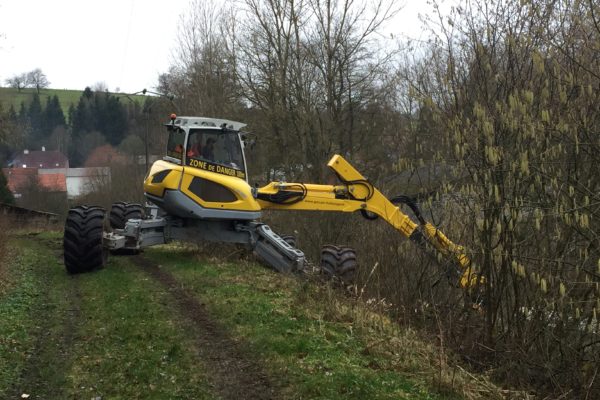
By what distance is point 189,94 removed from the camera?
104ft

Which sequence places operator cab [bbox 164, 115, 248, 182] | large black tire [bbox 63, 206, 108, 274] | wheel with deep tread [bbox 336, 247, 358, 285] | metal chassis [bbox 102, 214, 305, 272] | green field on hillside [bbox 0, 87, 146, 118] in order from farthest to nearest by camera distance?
1. green field on hillside [bbox 0, 87, 146, 118]
2. operator cab [bbox 164, 115, 248, 182]
3. metal chassis [bbox 102, 214, 305, 272]
4. large black tire [bbox 63, 206, 108, 274]
5. wheel with deep tread [bbox 336, 247, 358, 285]

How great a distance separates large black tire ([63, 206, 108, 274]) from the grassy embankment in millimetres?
915

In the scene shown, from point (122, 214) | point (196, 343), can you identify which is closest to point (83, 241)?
point (122, 214)

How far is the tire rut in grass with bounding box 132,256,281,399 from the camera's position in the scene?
226 inches

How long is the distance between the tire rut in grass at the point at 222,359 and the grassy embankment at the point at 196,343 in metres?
0.06

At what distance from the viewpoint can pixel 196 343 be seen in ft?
23.6

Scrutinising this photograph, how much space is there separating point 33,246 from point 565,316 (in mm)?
17494

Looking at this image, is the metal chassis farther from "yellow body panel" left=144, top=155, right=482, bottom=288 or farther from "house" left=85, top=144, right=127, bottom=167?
"house" left=85, top=144, right=127, bottom=167

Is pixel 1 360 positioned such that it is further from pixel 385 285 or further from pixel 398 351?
pixel 385 285

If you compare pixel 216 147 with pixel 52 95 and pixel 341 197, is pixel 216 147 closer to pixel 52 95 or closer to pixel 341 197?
pixel 341 197

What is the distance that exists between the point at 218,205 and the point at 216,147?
1.41 m

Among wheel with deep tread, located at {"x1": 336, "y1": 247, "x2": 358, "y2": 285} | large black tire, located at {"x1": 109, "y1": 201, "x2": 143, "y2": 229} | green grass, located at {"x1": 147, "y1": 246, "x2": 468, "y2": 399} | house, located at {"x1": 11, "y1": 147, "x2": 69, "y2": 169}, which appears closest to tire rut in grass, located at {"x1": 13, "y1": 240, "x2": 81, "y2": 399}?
green grass, located at {"x1": 147, "y1": 246, "x2": 468, "y2": 399}

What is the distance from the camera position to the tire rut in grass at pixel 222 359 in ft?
18.9

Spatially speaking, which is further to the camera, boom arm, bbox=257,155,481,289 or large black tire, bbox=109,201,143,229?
large black tire, bbox=109,201,143,229
